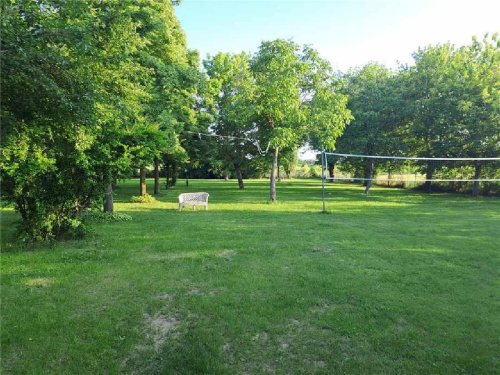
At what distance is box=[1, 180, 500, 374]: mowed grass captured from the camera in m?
3.57

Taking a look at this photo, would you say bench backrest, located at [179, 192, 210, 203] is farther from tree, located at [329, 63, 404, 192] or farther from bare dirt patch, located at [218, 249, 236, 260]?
tree, located at [329, 63, 404, 192]

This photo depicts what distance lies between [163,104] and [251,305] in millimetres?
11961

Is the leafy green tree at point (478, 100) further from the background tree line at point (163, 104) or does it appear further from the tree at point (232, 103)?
the tree at point (232, 103)

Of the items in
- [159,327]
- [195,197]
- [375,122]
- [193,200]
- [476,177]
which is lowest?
[159,327]

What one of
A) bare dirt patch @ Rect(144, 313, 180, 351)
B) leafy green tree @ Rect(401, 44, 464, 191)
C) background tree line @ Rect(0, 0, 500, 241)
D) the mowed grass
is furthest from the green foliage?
leafy green tree @ Rect(401, 44, 464, 191)

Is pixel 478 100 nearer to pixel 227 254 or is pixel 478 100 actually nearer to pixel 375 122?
pixel 375 122

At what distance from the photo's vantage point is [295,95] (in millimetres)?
16797

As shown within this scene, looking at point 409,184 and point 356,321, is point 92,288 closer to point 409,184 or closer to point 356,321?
point 356,321

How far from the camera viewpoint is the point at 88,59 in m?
4.52

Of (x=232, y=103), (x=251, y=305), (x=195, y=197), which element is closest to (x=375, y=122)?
(x=232, y=103)

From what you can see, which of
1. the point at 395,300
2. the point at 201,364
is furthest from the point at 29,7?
the point at 395,300

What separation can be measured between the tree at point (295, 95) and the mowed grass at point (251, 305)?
8.47 metres

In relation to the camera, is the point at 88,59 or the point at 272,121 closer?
the point at 88,59

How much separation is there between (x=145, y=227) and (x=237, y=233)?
2731mm
